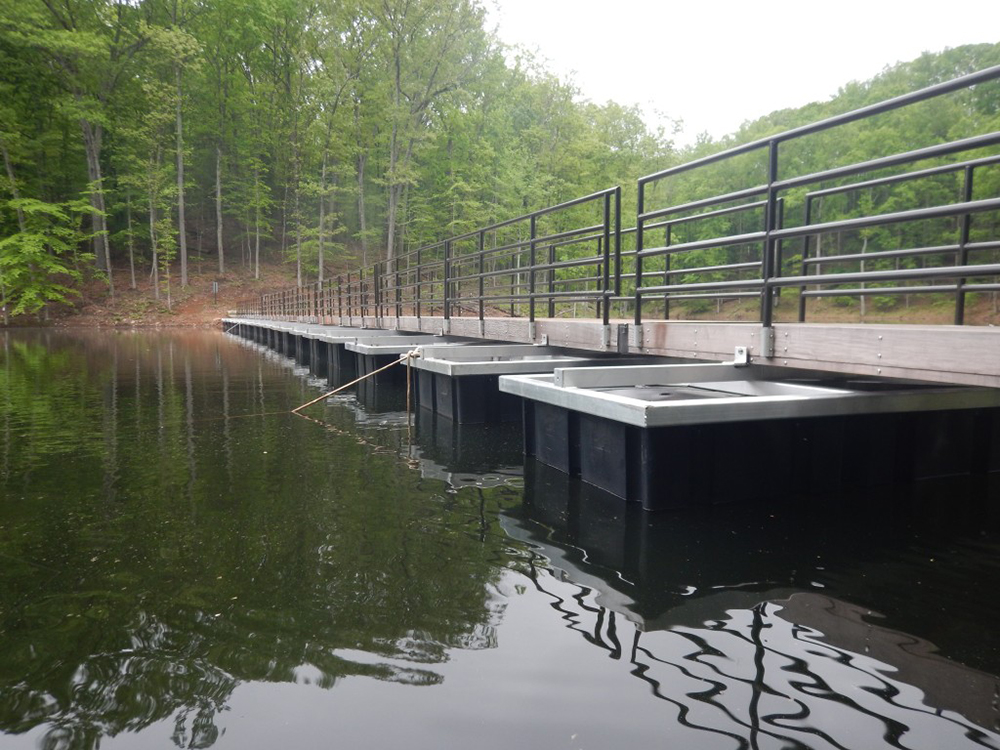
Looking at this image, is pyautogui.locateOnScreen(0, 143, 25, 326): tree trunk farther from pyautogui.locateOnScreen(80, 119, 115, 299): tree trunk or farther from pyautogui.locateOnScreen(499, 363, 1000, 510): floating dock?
pyautogui.locateOnScreen(499, 363, 1000, 510): floating dock

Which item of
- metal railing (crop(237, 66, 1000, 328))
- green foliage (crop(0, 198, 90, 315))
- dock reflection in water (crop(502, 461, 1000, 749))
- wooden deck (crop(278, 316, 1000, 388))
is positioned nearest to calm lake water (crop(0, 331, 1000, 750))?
dock reflection in water (crop(502, 461, 1000, 749))

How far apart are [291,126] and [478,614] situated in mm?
42575

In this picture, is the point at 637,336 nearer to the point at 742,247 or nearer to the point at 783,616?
the point at 783,616

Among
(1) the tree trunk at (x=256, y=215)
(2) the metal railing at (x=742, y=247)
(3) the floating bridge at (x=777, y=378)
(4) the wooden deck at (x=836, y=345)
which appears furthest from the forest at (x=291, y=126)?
(3) the floating bridge at (x=777, y=378)

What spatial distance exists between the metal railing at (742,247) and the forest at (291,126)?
8.82 ft

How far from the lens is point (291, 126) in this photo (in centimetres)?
4041

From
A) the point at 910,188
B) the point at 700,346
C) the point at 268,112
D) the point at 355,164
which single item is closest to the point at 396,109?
the point at 355,164

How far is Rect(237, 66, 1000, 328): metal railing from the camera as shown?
3.77m

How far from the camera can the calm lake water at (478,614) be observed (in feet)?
6.73

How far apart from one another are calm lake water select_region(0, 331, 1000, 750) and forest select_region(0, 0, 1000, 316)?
29.4m

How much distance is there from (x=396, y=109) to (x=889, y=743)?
33174mm

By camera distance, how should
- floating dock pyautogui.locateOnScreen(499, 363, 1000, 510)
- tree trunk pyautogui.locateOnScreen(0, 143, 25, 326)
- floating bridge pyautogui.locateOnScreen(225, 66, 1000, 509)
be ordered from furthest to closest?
tree trunk pyautogui.locateOnScreen(0, 143, 25, 326)
floating dock pyautogui.locateOnScreen(499, 363, 1000, 510)
floating bridge pyautogui.locateOnScreen(225, 66, 1000, 509)

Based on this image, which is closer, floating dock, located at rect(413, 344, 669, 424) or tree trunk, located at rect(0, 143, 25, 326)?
floating dock, located at rect(413, 344, 669, 424)

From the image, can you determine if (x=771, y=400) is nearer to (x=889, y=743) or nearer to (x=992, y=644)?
(x=992, y=644)
